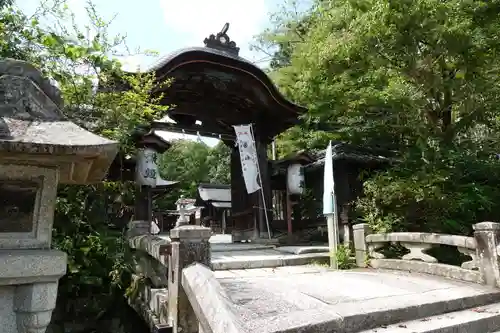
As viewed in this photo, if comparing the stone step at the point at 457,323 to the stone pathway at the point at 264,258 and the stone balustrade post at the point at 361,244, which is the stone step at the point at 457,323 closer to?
the stone balustrade post at the point at 361,244

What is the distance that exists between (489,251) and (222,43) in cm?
916

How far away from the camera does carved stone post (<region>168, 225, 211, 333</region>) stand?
160 inches

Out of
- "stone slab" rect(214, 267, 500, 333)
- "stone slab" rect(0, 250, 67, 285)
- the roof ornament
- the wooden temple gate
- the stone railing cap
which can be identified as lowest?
"stone slab" rect(214, 267, 500, 333)

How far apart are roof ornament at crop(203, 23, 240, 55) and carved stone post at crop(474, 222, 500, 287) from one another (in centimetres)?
860

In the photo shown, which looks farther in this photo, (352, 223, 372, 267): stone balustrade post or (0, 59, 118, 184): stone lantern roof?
(352, 223, 372, 267): stone balustrade post

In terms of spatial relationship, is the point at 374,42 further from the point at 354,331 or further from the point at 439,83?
the point at 354,331

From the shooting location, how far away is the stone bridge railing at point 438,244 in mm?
5492

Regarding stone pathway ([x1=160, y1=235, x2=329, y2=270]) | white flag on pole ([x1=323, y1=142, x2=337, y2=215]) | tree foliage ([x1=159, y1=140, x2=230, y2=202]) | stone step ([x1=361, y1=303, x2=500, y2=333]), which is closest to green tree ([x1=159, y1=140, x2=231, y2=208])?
tree foliage ([x1=159, y1=140, x2=230, y2=202])

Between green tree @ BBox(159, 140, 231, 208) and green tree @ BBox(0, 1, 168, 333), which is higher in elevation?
green tree @ BBox(159, 140, 231, 208)

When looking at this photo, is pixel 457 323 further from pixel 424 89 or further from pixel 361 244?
pixel 424 89

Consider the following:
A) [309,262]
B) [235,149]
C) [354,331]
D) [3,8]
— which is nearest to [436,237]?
[309,262]

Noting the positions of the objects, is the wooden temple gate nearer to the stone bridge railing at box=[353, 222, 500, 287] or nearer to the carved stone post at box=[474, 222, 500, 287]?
the stone bridge railing at box=[353, 222, 500, 287]

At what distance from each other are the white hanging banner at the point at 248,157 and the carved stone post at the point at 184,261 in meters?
6.74

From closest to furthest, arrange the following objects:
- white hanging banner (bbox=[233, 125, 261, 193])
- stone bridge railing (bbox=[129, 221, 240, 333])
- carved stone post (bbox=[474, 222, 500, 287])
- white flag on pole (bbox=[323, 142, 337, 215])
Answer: stone bridge railing (bbox=[129, 221, 240, 333]) < carved stone post (bbox=[474, 222, 500, 287]) < white flag on pole (bbox=[323, 142, 337, 215]) < white hanging banner (bbox=[233, 125, 261, 193])
